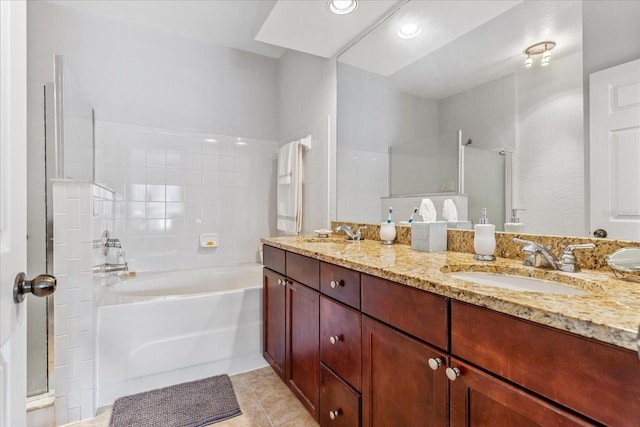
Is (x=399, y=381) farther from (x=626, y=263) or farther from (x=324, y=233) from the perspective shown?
(x=324, y=233)

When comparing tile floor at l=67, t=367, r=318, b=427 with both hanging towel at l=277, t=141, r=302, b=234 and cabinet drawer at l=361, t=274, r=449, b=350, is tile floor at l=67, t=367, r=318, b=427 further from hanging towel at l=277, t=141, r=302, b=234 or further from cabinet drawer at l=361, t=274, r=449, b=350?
hanging towel at l=277, t=141, r=302, b=234

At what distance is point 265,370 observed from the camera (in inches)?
80.7

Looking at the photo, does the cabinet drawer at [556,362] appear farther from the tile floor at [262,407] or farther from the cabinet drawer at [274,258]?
the tile floor at [262,407]

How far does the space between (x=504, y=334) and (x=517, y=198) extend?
730mm

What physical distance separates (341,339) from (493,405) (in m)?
0.60

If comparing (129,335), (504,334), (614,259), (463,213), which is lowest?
(129,335)

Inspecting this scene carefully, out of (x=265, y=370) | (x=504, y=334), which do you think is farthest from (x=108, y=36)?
(x=504, y=334)

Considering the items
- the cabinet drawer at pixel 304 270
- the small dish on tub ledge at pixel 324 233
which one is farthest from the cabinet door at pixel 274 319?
the small dish on tub ledge at pixel 324 233

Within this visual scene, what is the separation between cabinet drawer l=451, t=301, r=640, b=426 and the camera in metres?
0.49

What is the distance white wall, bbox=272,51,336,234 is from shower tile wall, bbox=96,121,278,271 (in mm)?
493

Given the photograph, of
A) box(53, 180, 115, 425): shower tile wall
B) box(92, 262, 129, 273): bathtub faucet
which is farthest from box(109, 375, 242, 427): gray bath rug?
box(92, 262, 129, 273): bathtub faucet

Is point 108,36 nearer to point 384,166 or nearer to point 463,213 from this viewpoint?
point 384,166

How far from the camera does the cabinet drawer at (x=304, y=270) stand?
1.36m

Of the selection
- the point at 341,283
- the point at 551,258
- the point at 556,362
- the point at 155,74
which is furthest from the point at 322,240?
the point at 155,74
